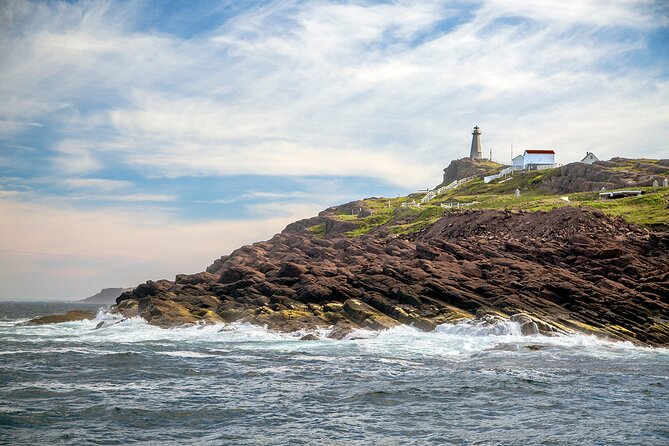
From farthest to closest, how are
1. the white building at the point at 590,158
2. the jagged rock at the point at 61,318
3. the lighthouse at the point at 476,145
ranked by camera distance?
the lighthouse at the point at 476,145, the white building at the point at 590,158, the jagged rock at the point at 61,318

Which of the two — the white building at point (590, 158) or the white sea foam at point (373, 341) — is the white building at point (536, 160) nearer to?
the white building at point (590, 158)

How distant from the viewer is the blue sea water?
20.3m

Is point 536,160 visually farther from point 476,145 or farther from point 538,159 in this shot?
point 476,145

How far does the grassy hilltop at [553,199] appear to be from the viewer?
83.3 m

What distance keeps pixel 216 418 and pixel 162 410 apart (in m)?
2.41

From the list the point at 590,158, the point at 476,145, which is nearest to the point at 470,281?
the point at 590,158

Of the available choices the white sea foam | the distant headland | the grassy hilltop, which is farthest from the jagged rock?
the grassy hilltop

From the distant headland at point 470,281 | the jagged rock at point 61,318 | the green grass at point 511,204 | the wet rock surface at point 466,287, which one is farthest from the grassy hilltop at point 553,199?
the jagged rock at point 61,318

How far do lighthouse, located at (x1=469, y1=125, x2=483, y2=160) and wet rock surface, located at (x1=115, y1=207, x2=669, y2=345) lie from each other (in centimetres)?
12001

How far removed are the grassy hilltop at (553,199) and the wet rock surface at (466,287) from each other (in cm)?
1535

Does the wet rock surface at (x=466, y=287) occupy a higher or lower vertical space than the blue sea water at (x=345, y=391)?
higher

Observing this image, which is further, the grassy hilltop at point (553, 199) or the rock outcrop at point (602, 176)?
the rock outcrop at point (602, 176)

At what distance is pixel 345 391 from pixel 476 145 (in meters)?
173

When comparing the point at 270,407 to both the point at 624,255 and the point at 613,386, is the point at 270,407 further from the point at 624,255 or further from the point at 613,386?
the point at 624,255
